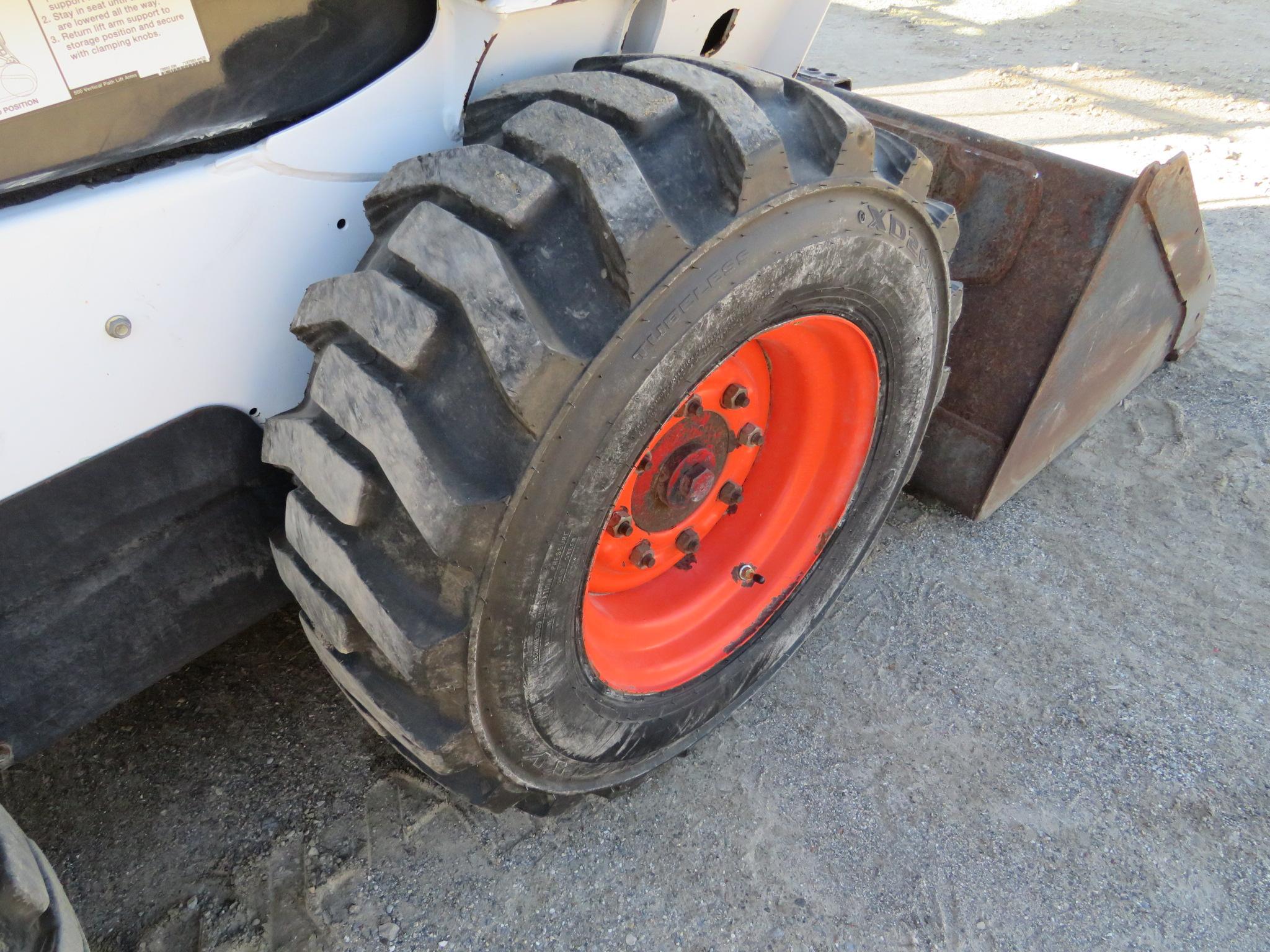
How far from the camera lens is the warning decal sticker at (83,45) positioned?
0.88 metres

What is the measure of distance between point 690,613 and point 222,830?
999 millimetres

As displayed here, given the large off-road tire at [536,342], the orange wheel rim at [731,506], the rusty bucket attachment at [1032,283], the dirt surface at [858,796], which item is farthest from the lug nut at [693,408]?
the rusty bucket attachment at [1032,283]

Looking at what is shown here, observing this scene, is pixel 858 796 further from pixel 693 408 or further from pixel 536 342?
pixel 536 342

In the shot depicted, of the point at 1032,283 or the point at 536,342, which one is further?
the point at 1032,283

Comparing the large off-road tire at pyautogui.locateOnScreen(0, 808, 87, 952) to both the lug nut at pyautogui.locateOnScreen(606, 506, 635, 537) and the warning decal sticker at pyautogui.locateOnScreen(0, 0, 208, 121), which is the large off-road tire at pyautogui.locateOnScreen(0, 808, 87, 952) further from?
the lug nut at pyautogui.locateOnScreen(606, 506, 635, 537)

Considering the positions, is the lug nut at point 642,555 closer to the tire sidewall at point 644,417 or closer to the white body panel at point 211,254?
the tire sidewall at point 644,417

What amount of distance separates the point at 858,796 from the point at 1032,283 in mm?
1278

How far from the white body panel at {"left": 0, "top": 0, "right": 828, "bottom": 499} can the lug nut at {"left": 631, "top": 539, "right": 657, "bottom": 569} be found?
682 millimetres

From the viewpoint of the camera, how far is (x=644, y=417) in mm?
1155

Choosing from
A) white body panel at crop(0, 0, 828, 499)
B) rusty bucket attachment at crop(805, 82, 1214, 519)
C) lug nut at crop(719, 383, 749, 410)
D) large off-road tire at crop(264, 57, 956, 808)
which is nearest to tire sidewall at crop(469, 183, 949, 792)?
large off-road tire at crop(264, 57, 956, 808)

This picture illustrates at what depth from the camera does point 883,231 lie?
4.52ft

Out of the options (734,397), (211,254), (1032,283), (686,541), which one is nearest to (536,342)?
(211,254)

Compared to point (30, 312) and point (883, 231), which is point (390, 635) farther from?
point (883, 231)

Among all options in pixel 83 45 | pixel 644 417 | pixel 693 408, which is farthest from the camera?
pixel 693 408
